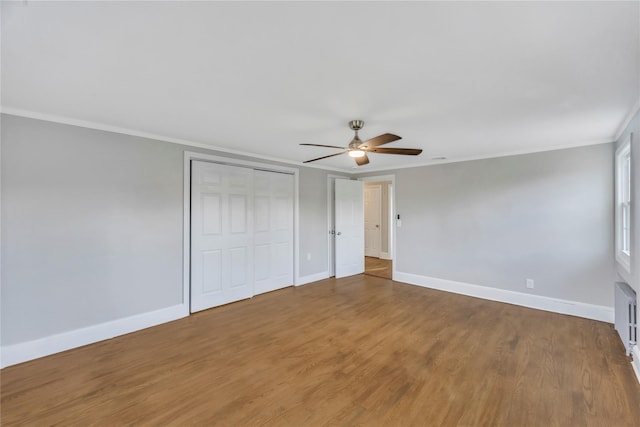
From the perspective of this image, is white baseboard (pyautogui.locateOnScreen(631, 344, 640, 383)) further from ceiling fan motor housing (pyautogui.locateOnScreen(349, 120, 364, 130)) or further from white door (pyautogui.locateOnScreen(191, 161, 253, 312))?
white door (pyautogui.locateOnScreen(191, 161, 253, 312))

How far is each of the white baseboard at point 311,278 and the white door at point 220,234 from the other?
101cm

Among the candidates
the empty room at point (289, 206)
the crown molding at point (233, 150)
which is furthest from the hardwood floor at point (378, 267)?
the crown molding at point (233, 150)

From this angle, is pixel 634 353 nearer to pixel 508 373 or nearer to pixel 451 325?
pixel 508 373

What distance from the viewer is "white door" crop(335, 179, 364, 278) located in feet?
18.4

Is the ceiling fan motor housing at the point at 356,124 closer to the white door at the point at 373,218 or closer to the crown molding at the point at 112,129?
the crown molding at the point at 112,129

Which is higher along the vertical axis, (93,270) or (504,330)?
(93,270)

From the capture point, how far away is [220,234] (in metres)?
3.96

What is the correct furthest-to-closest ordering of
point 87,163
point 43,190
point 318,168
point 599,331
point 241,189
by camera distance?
point 318,168
point 241,189
point 599,331
point 87,163
point 43,190

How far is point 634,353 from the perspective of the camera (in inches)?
94.7

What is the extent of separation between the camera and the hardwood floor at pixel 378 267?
5.92m

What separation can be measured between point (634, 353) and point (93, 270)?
5.17 m

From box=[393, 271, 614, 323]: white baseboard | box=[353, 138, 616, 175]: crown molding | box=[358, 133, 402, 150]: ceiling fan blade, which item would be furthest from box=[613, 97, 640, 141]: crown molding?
box=[393, 271, 614, 323]: white baseboard

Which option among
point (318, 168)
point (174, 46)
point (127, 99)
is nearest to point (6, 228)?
point (127, 99)

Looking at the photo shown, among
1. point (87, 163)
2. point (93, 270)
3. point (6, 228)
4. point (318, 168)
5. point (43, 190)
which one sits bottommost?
point (93, 270)
